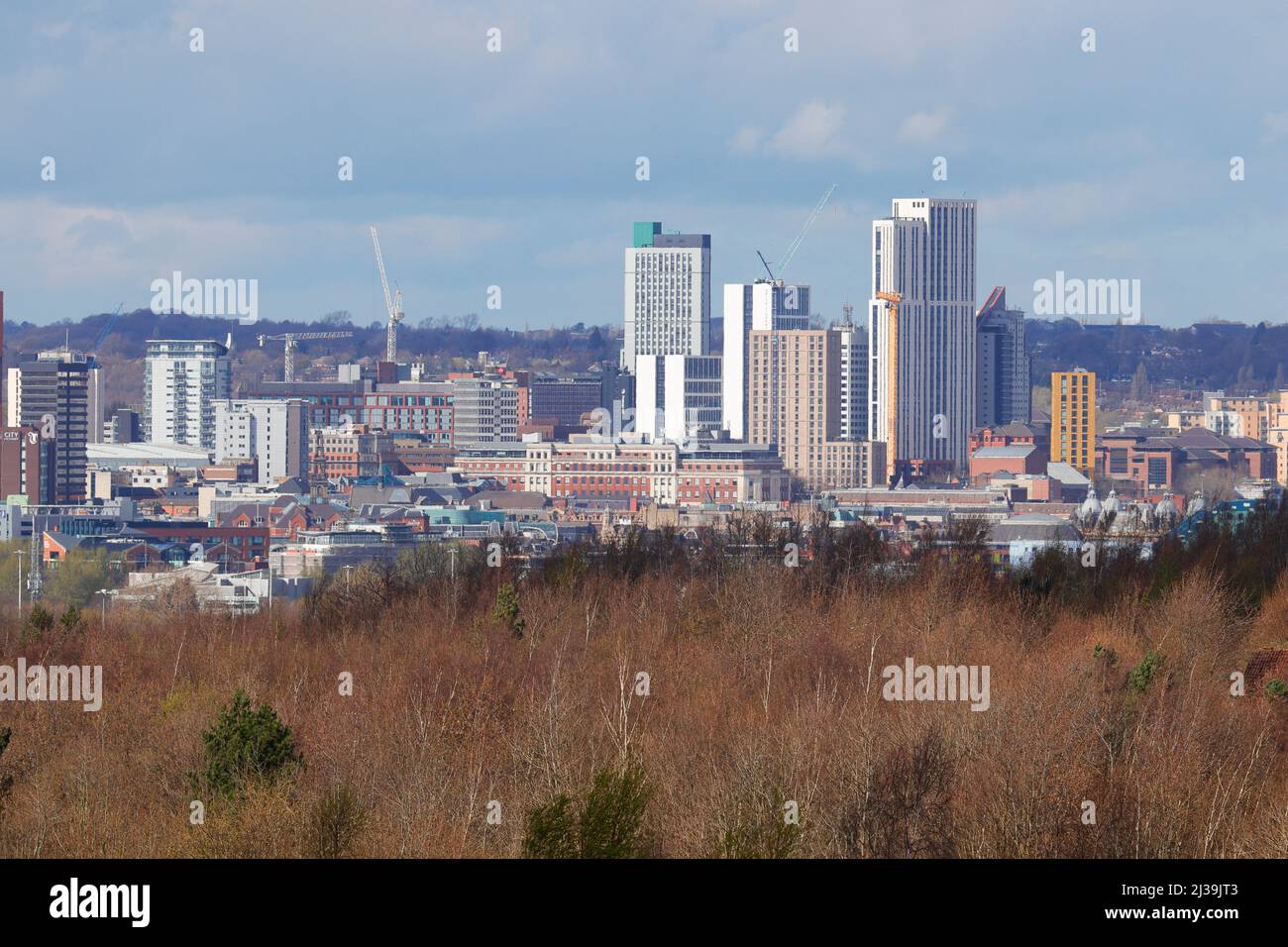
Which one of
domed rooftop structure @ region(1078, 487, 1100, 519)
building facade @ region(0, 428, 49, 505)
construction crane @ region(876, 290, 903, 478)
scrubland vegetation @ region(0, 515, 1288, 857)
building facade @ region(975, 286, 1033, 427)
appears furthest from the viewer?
building facade @ region(975, 286, 1033, 427)

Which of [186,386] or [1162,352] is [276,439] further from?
[1162,352]

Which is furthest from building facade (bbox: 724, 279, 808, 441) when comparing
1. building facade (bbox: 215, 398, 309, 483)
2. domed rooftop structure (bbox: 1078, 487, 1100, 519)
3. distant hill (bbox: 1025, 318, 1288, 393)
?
domed rooftop structure (bbox: 1078, 487, 1100, 519)

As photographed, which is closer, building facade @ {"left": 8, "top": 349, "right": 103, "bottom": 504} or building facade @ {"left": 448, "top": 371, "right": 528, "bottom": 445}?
building facade @ {"left": 8, "top": 349, "right": 103, "bottom": 504}

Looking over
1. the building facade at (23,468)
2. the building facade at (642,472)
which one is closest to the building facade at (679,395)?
the building facade at (642,472)

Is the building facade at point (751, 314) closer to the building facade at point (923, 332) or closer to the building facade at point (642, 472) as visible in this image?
the building facade at point (923, 332)

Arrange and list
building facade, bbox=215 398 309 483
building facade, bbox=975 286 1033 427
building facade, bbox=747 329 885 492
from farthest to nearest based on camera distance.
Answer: building facade, bbox=975 286 1033 427
building facade, bbox=747 329 885 492
building facade, bbox=215 398 309 483

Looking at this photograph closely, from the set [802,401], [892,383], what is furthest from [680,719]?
[802,401]

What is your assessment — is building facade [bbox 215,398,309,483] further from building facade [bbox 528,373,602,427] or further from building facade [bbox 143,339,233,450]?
building facade [bbox 528,373,602,427]

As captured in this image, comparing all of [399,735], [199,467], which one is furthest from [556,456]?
[399,735]
